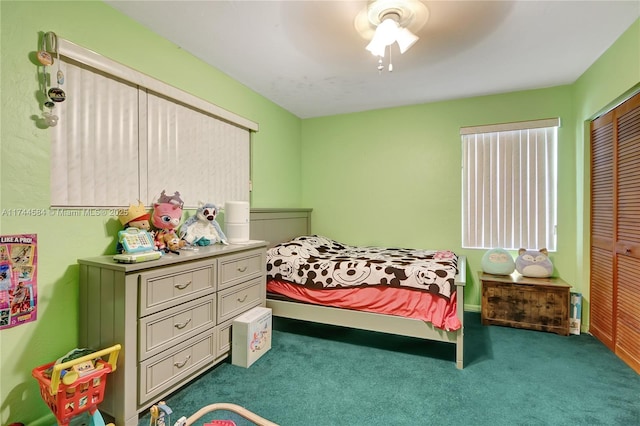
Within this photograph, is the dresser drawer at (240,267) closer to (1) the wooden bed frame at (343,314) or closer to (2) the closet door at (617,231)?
(1) the wooden bed frame at (343,314)

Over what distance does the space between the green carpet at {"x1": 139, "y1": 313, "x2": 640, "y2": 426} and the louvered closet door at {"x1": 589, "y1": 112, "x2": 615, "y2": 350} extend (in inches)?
8.5

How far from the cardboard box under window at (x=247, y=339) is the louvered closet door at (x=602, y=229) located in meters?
2.77

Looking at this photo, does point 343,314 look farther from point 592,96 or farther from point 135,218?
point 592,96

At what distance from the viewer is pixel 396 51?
2400mm

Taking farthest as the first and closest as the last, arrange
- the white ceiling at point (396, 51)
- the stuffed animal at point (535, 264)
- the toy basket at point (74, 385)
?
1. the stuffed animal at point (535, 264)
2. the white ceiling at point (396, 51)
3. the toy basket at point (74, 385)

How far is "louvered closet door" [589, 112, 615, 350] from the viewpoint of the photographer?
2459mm

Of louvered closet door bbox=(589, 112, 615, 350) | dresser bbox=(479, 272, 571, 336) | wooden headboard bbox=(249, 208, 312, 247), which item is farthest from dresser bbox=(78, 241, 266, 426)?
louvered closet door bbox=(589, 112, 615, 350)

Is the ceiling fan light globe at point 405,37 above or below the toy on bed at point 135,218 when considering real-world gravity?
above

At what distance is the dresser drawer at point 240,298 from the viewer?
7.05 feet

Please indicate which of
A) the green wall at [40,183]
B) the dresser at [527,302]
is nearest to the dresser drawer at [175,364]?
the green wall at [40,183]

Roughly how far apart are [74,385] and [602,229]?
12.4 ft

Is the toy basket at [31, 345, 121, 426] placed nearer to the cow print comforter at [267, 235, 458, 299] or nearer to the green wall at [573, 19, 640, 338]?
the cow print comforter at [267, 235, 458, 299]

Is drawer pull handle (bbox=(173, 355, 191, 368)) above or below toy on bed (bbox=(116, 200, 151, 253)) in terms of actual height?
below

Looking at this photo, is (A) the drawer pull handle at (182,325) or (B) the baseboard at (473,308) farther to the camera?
(B) the baseboard at (473,308)
